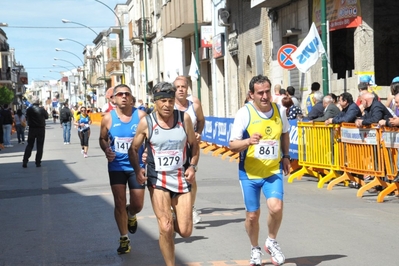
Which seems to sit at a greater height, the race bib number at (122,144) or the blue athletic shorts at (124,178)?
the race bib number at (122,144)

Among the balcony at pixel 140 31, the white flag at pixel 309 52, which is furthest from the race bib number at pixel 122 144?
the balcony at pixel 140 31

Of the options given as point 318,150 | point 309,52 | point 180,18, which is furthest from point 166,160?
point 180,18

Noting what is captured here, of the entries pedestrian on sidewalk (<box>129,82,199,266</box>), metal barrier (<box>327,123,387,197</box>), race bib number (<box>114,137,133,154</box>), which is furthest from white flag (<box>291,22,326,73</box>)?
pedestrian on sidewalk (<box>129,82,199,266</box>)

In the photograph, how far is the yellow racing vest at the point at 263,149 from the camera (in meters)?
7.10

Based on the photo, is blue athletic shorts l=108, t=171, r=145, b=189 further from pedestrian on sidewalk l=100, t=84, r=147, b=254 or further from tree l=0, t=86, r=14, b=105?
tree l=0, t=86, r=14, b=105

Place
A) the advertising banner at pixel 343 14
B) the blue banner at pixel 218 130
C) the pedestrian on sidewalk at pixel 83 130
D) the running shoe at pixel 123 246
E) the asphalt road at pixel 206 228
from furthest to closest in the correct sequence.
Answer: the pedestrian on sidewalk at pixel 83 130, the blue banner at pixel 218 130, the advertising banner at pixel 343 14, the running shoe at pixel 123 246, the asphalt road at pixel 206 228

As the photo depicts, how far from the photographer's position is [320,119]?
14805 millimetres

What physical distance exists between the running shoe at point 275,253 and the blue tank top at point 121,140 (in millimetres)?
1763

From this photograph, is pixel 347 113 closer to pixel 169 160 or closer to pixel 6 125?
pixel 169 160

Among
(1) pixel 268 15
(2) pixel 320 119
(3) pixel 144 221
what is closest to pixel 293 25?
(1) pixel 268 15

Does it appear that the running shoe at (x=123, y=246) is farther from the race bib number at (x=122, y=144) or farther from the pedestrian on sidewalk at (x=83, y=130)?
the pedestrian on sidewalk at (x=83, y=130)

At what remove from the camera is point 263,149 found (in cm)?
709

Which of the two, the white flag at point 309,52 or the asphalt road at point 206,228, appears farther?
the white flag at point 309,52

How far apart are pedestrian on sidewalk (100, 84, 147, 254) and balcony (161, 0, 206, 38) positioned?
1181 inches
